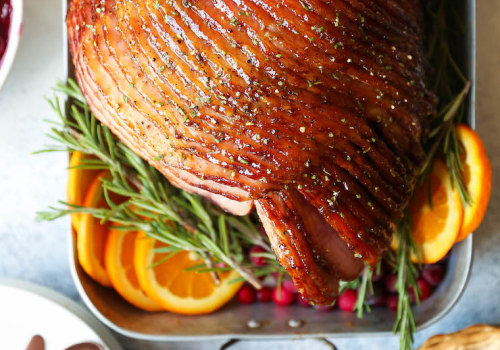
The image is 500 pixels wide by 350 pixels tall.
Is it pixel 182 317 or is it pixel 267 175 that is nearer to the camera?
pixel 267 175

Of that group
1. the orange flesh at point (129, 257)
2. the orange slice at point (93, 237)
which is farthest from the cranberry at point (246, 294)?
the orange slice at point (93, 237)

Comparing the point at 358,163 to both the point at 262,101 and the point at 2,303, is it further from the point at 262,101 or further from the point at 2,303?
the point at 2,303

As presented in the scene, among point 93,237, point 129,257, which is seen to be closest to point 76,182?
point 93,237

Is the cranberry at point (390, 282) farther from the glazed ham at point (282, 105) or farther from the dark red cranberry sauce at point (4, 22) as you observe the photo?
the dark red cranberry sauce at point (4, 22)

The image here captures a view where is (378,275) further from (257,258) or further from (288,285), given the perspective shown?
(257,258)

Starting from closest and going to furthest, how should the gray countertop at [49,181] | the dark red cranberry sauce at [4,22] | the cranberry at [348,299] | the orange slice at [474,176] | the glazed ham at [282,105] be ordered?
the glazed ham at [282,105], the orange slice at [474,176], the dark red cranberry sauce at [4,22], the cranberry at [348,299], the gray countertop at [49,181]

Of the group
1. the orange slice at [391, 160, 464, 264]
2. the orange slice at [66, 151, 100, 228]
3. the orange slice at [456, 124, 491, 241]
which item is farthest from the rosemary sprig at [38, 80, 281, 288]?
the orange slice at [456, 124, 491, 241]

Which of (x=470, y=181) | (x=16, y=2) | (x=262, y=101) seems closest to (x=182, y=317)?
(x=262, y=101)
